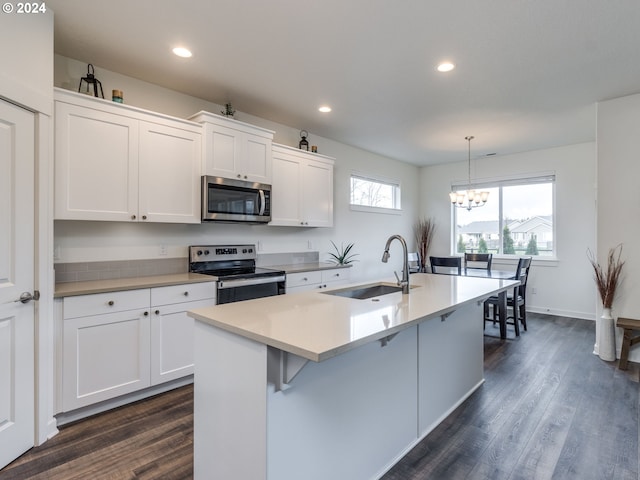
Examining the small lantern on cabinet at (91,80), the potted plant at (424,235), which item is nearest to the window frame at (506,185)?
the potted plant at (424,235)

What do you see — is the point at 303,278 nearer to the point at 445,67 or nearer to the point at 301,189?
the point at 301,189

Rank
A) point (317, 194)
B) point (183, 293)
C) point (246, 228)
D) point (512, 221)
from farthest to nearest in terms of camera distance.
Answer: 1. point (512, 221)
2. point (317, 194)
3. point (246, 228)
4. point (183, 293)

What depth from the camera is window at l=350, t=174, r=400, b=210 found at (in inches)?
214

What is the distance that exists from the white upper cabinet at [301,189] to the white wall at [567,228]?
11.1ft

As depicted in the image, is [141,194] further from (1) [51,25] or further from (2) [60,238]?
(1) [51,25]

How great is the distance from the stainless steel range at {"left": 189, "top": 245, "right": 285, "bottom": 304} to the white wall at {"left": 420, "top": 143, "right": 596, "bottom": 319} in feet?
14.4

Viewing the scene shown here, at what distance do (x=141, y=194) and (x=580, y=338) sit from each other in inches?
201

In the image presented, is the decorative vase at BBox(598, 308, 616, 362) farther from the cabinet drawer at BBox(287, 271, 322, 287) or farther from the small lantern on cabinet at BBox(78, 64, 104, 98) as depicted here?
the small lantern on cabinet at BBox(78, 64, 104, 98)

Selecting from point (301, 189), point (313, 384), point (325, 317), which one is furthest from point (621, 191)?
point (313, 384)

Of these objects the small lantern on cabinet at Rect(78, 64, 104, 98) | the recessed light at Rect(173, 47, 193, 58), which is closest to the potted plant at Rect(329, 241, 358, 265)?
the recessed light at Rect(173, 47, 193, 58)

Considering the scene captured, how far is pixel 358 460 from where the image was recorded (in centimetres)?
169

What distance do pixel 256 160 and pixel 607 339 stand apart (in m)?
4.01

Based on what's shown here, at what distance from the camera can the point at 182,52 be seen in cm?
258

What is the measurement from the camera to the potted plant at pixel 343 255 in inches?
193
